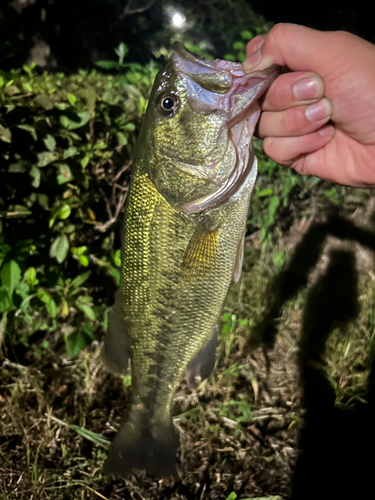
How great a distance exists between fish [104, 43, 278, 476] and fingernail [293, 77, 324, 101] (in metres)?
0.14

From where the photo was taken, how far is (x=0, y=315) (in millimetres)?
2395

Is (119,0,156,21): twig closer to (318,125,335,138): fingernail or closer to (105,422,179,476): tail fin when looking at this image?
(318,125,335,138): fingernail

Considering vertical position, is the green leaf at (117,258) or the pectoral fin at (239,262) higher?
the pectoral fin at (239,262)

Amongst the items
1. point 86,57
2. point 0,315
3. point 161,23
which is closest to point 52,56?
point 86,57

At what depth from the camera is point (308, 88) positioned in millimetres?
1287

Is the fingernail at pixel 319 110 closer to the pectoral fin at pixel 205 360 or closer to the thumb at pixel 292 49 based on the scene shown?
the thumb at pixel 292 49

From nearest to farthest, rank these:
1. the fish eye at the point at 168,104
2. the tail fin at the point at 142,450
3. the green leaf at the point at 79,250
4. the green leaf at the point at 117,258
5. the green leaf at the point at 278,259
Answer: the fish eye at the point at 168,104 → the tail fin at the point at 142,450 → the green leaf at the point at 79,250 → the green leaf at the point at 117,258 → the green leaf at the point at 278,259

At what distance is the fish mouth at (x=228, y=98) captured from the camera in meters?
1.20

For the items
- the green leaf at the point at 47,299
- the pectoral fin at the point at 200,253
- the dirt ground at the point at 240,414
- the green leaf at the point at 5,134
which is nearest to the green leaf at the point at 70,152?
the green leaf at the point at 5,134

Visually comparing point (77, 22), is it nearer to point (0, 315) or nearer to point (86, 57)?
point (86, 57)

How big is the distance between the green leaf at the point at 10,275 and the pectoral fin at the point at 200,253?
1155mm

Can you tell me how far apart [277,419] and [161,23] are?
8818 millimetres

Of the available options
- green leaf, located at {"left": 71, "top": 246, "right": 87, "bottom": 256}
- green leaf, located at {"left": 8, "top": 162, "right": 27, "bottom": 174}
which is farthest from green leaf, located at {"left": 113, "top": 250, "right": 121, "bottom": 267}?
green leaf, located at {"left": 8, "top": 162, "right": 27, "bottom": 174}

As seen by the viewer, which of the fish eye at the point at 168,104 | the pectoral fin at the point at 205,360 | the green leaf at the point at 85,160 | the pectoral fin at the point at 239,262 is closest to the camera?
the fish eye at the point at 168,104
